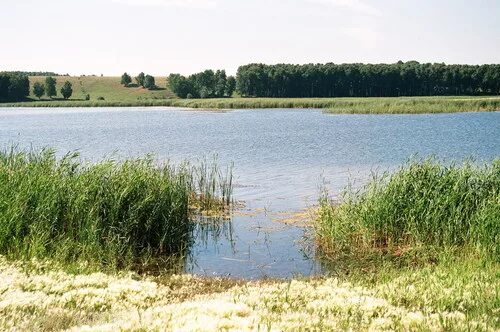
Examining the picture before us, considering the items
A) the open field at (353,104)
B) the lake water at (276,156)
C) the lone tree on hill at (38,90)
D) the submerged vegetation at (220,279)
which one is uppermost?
the lone tree on hill at (38,90)

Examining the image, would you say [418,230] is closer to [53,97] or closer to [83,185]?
Result: [83,185]

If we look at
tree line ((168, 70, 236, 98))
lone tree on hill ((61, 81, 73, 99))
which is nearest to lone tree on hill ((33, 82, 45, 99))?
lone tree on hill ((61, 81, 73, 99))

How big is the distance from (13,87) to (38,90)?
34.4 feet

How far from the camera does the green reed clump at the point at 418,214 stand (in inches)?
660

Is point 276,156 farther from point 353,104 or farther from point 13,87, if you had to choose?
point 13,87

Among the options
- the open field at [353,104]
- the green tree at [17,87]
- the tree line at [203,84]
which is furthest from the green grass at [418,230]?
the green tree at [17,87]

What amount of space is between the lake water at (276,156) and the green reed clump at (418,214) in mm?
1325

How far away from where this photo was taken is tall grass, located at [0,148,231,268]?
15.9m

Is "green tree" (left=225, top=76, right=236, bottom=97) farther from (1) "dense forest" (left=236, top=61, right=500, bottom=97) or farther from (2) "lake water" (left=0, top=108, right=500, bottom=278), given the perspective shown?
(2) "lake water" (left=0, top=108, right=500, bottom=278)

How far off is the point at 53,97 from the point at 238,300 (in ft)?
654

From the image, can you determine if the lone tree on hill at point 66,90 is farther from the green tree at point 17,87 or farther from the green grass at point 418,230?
the green grass at point 418,230

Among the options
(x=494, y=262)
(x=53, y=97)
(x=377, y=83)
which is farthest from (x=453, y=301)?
(x=53, y=97)

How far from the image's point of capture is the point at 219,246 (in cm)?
2059

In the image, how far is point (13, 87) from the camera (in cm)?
17888
